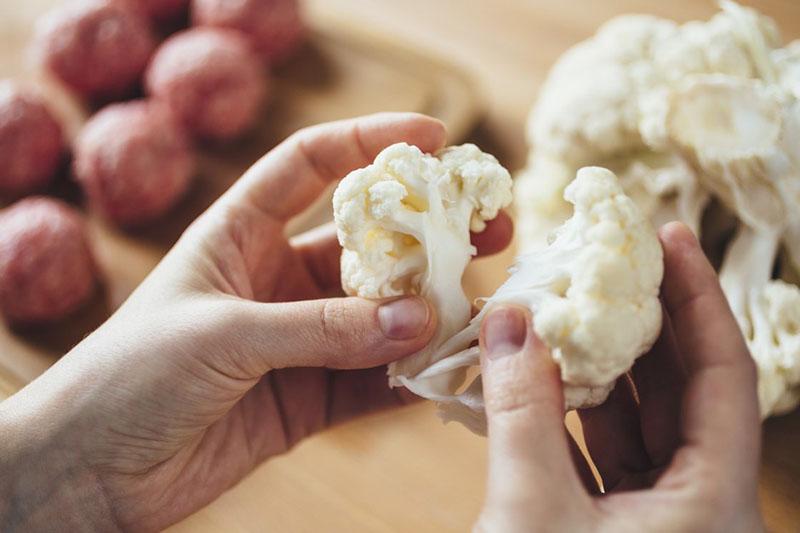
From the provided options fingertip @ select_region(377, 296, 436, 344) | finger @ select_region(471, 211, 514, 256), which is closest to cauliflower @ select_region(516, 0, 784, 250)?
finger @ select_region(471, 211, 514, 256)

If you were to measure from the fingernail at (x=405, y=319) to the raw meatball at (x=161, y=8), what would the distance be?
1.20 metres

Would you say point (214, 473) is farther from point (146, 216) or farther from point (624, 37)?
point (624, 37)

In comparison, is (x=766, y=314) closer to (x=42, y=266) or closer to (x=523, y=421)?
(x=523, y=421)

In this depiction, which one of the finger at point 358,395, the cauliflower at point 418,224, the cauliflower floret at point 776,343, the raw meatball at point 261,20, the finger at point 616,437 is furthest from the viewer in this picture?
the raw meatball at point 261,20

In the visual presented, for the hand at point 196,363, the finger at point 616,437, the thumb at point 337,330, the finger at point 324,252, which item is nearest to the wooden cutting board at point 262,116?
the finger at point 324,252

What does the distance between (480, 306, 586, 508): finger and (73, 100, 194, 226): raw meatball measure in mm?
858

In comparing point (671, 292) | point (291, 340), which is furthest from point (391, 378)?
point (671, 292)

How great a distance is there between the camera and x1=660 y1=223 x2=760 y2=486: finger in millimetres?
693

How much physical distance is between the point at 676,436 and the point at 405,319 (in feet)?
1.07

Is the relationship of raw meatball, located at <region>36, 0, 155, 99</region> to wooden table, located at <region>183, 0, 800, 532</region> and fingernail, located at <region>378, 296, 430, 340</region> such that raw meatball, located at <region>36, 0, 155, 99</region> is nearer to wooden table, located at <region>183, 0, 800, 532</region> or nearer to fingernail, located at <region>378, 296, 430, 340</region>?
wooden table, located at <region>183, 0, 800, 532</region>

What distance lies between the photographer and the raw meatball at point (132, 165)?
4.55 feet

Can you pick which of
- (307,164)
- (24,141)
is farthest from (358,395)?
(24,141)

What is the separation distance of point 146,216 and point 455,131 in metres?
0.59

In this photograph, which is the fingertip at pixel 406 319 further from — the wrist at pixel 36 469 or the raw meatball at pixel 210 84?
the raw meatball at pixel 210 84
